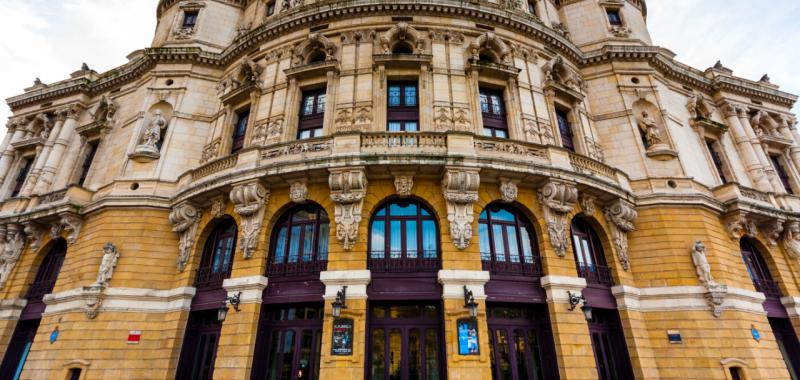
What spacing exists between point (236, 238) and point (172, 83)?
1291 cm

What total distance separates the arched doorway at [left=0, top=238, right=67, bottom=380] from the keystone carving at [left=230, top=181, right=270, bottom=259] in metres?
13.3

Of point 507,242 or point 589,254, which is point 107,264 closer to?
point 507,242

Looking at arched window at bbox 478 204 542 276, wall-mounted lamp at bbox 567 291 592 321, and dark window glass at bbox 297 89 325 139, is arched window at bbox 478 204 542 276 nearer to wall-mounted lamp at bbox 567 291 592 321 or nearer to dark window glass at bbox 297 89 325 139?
wall-mounted lamp at bbox 567 291 592 321

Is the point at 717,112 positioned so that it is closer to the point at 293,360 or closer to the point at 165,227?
the point at 293,360

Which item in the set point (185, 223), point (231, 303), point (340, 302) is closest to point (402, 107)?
point (340, 302)

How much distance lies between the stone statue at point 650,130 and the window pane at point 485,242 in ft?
40.8

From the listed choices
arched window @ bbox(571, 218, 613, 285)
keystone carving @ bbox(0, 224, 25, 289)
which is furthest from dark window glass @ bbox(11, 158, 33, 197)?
arched window @ bbox(571, 218, 613, 285)

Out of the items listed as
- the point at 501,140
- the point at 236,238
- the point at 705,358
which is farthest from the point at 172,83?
the point at 705,358

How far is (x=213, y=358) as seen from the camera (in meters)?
16.2

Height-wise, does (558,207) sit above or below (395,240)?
above

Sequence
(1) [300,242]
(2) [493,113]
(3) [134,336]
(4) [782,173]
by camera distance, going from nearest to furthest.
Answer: (1) [300,242] < (3) [134,336] < (2) [493,113] < (4) [782,173]

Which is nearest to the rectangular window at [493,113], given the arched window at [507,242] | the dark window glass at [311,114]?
the arched window at [507,242]

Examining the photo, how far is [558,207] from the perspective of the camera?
1599 centimetres

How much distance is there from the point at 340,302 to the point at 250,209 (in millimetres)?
5841
